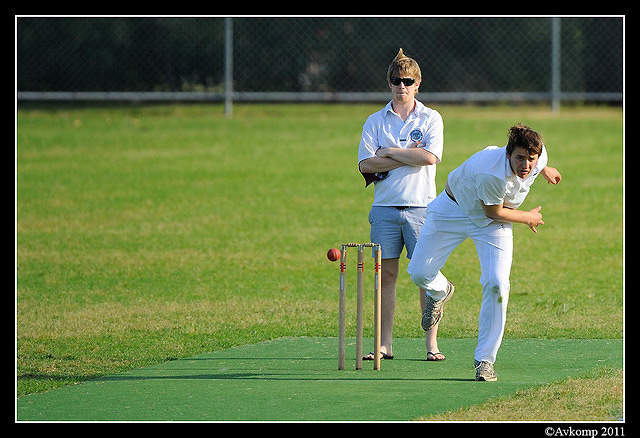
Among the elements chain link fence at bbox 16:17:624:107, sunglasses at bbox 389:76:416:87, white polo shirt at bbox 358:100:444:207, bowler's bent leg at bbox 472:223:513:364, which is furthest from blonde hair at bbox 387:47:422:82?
chain link fence at bbox 16:17:624:107

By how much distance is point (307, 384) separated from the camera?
6.86 m

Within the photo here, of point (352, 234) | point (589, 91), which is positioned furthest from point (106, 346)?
point (589, 91)

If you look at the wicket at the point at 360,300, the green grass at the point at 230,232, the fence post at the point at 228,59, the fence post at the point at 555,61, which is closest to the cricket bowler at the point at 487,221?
the wicket at the point at 360,300

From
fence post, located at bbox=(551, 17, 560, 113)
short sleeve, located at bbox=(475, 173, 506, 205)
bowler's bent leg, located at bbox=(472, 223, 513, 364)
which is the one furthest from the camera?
fence post, located at bbox=(551, 17, 560, 113)

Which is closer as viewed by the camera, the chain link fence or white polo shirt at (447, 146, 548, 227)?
white polo shirt at (447, 146, 548, 227)

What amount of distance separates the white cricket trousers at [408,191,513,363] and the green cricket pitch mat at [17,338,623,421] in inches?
13.9

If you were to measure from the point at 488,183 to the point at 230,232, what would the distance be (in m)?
8.15

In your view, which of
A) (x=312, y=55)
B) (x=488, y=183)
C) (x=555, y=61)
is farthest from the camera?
(x=312, y=55)

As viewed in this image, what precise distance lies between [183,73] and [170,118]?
916mm

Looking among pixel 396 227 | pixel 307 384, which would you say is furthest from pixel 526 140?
pixel 307 384

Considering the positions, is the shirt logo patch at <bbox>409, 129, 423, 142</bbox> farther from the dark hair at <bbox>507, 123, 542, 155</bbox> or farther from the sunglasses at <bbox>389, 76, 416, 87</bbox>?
the dark hair at <bbox>507, 123, 542, 155</bbox>

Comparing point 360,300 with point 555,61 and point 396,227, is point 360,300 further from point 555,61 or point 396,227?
point 555,61

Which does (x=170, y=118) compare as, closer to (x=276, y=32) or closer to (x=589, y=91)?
(x=276, y=32)

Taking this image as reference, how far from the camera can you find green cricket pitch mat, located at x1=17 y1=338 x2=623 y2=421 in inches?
244
